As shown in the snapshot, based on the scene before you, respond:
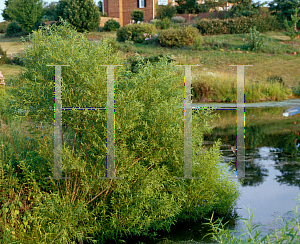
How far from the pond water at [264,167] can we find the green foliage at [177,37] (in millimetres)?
11971

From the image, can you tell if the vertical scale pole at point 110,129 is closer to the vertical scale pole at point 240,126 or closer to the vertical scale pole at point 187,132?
the vertical scale pole at point 187,132

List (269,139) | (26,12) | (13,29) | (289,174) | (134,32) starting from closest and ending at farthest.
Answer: (289,174) < (269,139) < (134,32) < (26,12) < (13,29)

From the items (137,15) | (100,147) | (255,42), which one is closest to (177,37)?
(255,42)

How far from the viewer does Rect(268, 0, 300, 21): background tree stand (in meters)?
31.6

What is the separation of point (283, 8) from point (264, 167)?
99.2 feet

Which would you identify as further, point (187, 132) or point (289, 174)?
point (289, 174)

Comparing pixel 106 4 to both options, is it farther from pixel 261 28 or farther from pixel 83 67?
pixel 83 67

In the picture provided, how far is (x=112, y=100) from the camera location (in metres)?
3.98

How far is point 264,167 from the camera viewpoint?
7105 millimetres

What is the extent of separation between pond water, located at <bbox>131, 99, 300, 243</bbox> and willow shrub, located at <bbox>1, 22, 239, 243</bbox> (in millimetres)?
671

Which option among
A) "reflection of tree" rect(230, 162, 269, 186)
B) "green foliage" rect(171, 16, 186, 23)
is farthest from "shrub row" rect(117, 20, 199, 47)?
"reflection of tree" rect(230, 162, 269, 186)

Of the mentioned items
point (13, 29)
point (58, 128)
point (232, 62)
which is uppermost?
point (13, 29)

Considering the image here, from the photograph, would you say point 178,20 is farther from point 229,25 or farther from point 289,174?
point 289,174

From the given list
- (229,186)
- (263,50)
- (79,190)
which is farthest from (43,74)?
(263,50)
